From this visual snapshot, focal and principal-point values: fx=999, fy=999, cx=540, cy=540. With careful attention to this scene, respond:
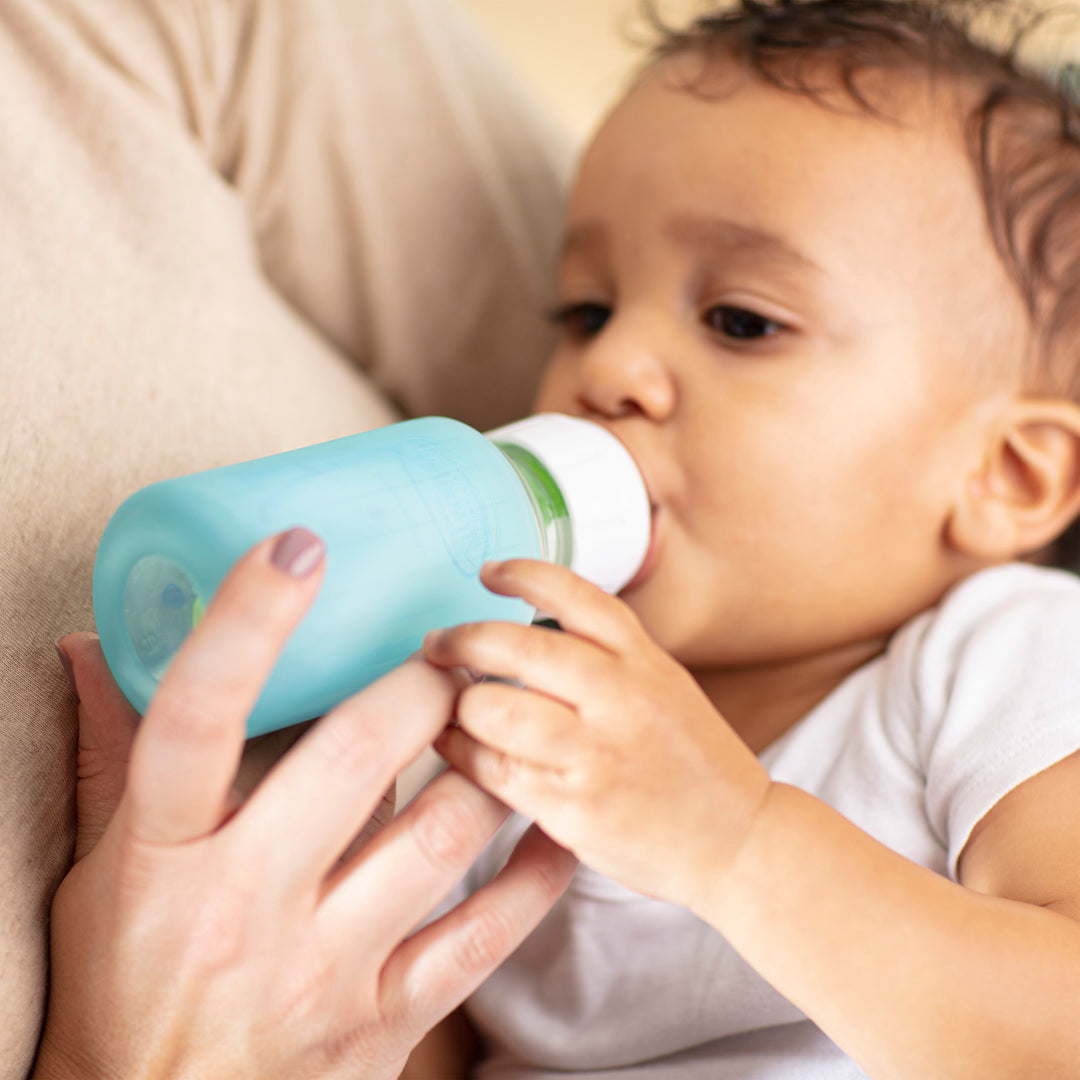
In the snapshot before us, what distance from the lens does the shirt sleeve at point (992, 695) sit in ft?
2.21

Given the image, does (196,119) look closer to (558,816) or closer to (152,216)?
(152,216)

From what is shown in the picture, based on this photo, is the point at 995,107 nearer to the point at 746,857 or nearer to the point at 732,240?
the point at 732,240

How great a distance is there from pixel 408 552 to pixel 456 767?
12cm

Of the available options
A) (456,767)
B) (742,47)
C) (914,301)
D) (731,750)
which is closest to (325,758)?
(456,767)

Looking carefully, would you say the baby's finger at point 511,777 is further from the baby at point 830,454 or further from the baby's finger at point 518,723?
the baby at point 830,454

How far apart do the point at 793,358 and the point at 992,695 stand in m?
0.30

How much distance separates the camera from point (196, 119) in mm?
893

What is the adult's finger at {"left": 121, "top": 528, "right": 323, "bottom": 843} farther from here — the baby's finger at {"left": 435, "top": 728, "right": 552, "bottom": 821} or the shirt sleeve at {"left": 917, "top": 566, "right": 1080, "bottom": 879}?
the shirt sleeve at {"left": 917, "top": 566, "right": 1080, "bottom": 879}

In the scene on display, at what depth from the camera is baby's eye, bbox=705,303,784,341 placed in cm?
83

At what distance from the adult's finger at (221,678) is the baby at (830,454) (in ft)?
0.88

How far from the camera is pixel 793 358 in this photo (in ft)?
2.69

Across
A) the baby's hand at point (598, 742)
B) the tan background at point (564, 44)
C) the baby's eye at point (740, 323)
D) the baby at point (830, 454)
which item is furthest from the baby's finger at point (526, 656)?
the tan background at point (564, 44)

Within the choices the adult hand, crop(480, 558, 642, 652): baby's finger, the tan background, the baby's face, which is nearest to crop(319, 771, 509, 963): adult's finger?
the adult hand

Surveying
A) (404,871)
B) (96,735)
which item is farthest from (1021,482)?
(96,735)
